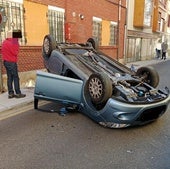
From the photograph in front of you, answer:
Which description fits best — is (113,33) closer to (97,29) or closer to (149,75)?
(97,29)

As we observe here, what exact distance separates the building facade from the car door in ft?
49.2

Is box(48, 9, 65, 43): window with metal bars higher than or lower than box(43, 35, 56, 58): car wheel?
higher

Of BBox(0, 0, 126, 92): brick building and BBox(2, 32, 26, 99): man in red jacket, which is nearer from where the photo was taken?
BBox(2, 32, 26, 99): man in red jacket

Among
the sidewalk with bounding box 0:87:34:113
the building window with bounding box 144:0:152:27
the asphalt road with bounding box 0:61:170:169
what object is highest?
the building window with bounding box 144:0:152:27

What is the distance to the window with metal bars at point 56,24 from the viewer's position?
34.6 feet

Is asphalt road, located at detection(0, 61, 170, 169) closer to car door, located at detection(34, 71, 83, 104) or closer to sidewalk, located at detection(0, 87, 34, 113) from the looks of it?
car door, located at detection(34, 71, 83, 104)

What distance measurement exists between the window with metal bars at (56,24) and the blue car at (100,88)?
14.3 ft

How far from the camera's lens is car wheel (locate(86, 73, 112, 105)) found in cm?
462

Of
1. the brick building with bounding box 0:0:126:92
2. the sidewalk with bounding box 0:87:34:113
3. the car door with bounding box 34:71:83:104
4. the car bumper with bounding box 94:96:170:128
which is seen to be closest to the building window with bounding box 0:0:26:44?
the brick building with bounding box 0:0:126:92

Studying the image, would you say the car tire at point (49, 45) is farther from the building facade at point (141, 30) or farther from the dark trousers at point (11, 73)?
the building facade at point (141, 30)

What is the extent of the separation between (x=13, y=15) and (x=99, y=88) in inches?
207

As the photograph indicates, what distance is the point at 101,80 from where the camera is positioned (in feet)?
15.4

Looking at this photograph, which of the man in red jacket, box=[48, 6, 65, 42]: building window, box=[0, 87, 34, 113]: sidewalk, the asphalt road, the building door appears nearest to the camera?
the asphalt road

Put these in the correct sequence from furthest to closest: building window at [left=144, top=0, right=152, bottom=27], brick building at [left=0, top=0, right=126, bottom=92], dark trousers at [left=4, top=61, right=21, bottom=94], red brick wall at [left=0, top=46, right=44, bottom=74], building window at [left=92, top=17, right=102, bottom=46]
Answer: building window at [left=144, top=0, right=152, bottom=27]
building window at [left=92, top=17, right=102, bottom=46]
red brick wall at [left=0, top=46, right=44, bottom=74]
brick building at [left=0, top=0, right=126, bottom=92]
dark trousers at [left=4, top=61, right=21, bottom=94]
